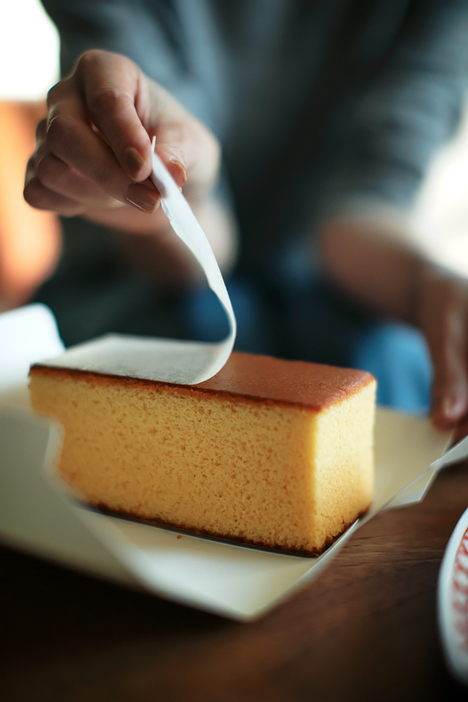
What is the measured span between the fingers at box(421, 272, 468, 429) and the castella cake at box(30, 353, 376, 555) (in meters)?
0.17

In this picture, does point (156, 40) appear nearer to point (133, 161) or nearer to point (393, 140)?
point (393, 140)

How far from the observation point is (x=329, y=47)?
1691 mm

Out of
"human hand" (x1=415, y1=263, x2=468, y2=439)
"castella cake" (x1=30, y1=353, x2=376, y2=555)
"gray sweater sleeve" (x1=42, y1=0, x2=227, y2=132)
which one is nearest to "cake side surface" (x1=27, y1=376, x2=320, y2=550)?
"castella cake" (x1=30, y1=353, x2=376, y2=555)

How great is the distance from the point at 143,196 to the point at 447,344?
51 centimetres

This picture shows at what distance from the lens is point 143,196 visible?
1.42ft

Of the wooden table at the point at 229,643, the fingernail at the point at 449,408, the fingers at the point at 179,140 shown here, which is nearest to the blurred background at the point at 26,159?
the fingernail at the point at 449,408

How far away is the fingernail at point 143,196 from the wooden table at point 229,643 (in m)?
0.31

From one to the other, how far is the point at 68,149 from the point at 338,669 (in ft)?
1.52

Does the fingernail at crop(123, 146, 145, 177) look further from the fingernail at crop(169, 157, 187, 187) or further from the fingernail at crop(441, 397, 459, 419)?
the fingernail at crop(441, 397, 459, 419)

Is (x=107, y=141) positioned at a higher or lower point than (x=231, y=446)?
higher

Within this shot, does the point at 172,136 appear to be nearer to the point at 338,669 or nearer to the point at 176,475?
the point at 176,475

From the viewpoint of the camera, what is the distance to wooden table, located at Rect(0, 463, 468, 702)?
0.28 meters

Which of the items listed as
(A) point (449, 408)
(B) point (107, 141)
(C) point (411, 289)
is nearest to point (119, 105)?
(B) point (107, 141)

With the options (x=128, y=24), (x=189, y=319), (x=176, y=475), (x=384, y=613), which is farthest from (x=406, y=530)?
(x=128, y=24)
